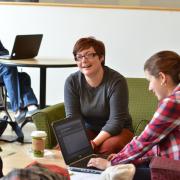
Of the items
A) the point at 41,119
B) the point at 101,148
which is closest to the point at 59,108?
the point at 41,119

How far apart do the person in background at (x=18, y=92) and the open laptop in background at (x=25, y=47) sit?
1.00 ft

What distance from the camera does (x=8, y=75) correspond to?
4473 mm

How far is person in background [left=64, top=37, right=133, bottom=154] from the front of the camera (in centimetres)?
271

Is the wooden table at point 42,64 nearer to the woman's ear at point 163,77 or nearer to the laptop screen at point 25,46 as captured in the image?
the laptop screen at point 25,46

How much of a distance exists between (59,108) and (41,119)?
261 millimetres

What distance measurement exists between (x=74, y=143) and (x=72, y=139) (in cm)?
2

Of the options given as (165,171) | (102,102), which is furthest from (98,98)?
(165,171)

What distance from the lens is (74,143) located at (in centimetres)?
226

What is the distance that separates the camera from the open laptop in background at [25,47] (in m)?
4.07

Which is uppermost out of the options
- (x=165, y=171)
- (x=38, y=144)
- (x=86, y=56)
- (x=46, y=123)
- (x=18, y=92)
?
(x=86, y=56)

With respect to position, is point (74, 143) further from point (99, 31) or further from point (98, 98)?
point (99, 31)

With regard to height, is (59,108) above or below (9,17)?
below

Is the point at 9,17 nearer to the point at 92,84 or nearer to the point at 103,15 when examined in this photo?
the point at 103,15

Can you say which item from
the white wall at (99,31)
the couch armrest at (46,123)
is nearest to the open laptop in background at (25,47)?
the white wall at (99,31)
